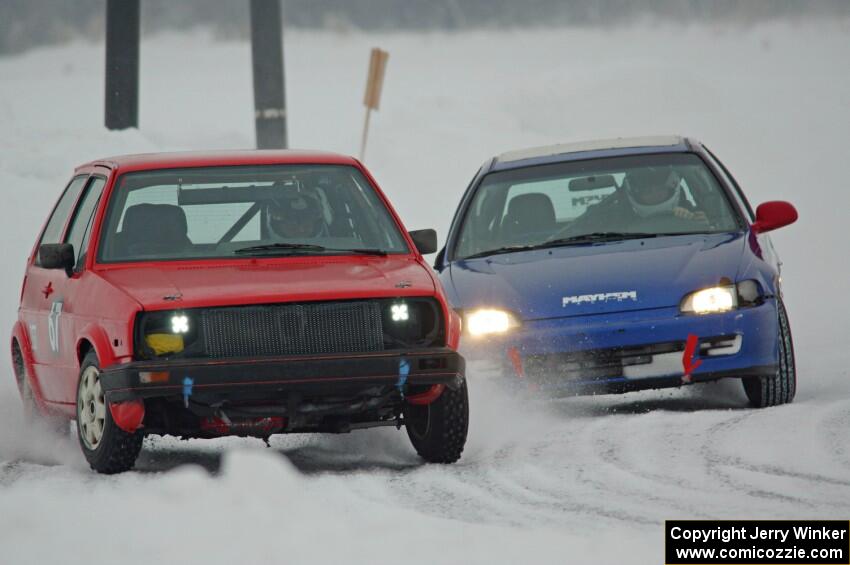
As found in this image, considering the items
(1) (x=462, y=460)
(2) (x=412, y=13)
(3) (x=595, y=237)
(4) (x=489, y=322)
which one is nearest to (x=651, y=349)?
(4) (x=489, y=322)

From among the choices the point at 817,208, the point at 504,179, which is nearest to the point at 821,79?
the point at 817,208

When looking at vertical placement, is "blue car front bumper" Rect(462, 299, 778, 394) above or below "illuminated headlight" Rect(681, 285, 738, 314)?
below

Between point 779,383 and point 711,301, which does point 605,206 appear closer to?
point 711,301

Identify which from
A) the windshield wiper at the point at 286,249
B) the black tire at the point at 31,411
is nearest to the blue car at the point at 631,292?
the windshield wiper at the point at 286,249

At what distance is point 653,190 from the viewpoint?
11984 mm

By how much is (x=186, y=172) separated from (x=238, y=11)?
32.7 meters

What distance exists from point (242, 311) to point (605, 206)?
3759mm

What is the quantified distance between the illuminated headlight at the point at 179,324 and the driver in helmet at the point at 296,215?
1.19m

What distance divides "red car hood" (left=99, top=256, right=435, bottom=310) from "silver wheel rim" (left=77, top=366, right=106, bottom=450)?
460 mm

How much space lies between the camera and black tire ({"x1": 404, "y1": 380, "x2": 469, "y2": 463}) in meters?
9.24

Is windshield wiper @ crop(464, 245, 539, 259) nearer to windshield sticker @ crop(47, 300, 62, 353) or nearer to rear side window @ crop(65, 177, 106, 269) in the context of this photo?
rear side window @ crop(65, 177, 106, 269)

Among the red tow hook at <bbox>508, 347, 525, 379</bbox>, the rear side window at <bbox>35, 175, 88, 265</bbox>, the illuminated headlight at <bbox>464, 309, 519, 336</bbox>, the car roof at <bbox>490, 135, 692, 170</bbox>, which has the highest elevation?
the car roof at <bbox>490, 135, 692, 170</bbox>

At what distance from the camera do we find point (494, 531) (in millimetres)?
7066

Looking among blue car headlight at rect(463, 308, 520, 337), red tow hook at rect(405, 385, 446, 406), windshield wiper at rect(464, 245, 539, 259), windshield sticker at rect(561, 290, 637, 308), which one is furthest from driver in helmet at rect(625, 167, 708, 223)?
red tow hook at rect(405, 385, 446, 406)
